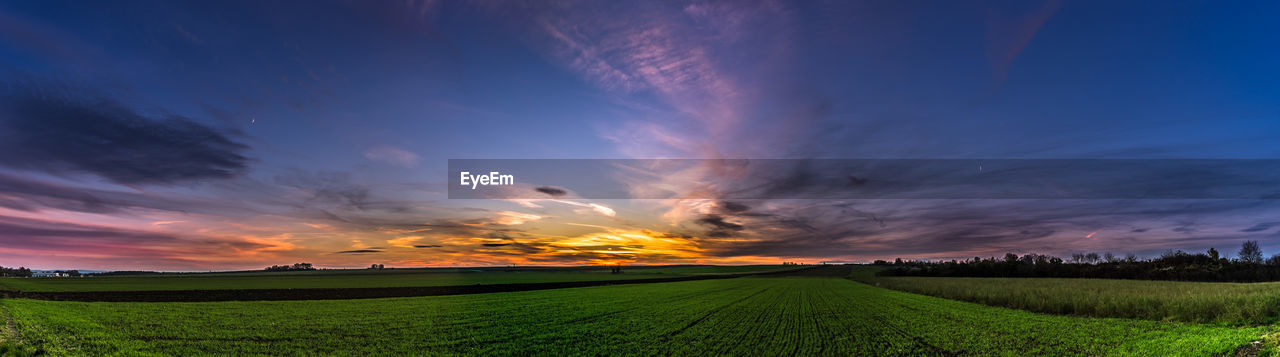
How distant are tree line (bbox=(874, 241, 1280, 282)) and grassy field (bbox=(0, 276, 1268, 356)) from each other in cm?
6894

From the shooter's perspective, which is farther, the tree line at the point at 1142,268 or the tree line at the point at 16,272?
the tree line at the point at 16,272

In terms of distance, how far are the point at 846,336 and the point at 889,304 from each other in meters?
17.4

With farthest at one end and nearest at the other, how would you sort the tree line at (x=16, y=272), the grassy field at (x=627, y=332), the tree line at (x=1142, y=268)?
1. the tree line at (x=16, y=272)
2. the tree line at (x=1142, y=268)
3. the grassy field at (x=627, y=332)

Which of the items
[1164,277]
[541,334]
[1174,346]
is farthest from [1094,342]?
[1164,277]

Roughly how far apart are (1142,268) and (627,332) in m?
96.9

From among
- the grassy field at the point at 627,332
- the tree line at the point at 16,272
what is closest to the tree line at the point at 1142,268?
the grassy field at the point at 627,332

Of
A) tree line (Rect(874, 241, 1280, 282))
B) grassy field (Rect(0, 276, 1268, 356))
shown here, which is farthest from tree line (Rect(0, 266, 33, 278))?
tree line (Rect(874, 241, 1280, 282))

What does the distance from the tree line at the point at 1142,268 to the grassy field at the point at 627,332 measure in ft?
226

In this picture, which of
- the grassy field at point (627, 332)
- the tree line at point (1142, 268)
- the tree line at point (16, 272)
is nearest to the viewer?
the grassy field at point (627, 332)

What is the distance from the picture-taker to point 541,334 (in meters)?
22.9

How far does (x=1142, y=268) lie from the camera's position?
77250 mm

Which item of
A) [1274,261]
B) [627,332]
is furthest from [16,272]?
[1274,261]

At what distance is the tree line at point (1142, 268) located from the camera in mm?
67500

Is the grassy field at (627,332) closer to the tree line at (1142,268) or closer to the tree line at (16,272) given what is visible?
the tree line at (1142,268)
